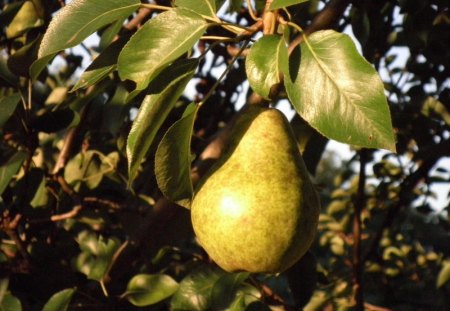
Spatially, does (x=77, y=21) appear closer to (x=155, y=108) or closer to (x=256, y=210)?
(x=155, y=108)

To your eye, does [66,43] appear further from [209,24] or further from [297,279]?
[297,279]

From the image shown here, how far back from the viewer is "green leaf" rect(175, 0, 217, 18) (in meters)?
0.86

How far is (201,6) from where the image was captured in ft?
2.87

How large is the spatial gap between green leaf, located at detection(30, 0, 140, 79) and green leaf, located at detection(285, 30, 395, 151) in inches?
11.9

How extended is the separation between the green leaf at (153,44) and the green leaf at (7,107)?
453mm

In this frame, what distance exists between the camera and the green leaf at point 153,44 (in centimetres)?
79

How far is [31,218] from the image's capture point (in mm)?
1428

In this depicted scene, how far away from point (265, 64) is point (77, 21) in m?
0.31

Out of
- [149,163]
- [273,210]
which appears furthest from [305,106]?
[149,163]

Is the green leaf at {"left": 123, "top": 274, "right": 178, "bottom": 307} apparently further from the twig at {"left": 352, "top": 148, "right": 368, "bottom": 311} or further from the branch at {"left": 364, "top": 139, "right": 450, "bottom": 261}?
the branch at {"left": 364, "top": 139, "right": 450, "bottom": 261}

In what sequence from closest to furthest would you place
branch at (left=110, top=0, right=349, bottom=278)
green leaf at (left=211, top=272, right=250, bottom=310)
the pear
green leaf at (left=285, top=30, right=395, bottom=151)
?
green leaf at (left=285, top=30, right=395, bottom=151), the pear, green leaf at (left=211, top=272, right=250, bottom=310), branch at (left=110, top=0, right=349, bottom=278)

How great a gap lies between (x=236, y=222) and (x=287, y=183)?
0.34 feet

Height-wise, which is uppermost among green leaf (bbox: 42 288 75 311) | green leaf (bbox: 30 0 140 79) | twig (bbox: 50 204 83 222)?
green leaf (bbox: 30 0 140 79)

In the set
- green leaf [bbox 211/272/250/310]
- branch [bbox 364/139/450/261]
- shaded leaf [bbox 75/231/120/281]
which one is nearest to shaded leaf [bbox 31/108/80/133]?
shaded leaf [bbox 75/231/120/281]
